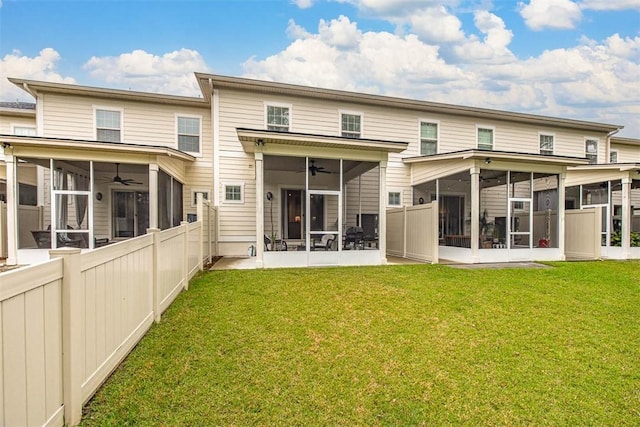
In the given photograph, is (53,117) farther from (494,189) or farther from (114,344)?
(494,189)

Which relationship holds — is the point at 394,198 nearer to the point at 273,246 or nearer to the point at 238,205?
the point at 273,246

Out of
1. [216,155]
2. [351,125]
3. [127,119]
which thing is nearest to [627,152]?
[351,125]

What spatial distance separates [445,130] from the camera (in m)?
13.6

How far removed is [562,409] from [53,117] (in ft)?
47.1

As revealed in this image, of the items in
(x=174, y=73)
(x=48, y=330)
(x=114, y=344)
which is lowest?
(x=114, y=344)

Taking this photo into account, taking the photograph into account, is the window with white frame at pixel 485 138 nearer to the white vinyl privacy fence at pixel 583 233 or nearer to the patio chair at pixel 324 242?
the white vinyl privacy fence at pixel 583 233

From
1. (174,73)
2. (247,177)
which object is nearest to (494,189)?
(247,177)

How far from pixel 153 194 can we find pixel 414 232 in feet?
25.6

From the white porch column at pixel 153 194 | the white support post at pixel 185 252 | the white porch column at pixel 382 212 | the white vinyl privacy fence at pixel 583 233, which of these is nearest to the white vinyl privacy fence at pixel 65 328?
the white support post at pixel 185 252

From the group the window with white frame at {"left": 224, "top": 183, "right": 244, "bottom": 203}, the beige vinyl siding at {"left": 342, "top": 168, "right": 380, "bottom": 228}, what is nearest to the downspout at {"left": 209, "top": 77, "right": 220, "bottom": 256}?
the window with white frame at {"left": 224, "top": 183, "right": 244, "bottom": 203}

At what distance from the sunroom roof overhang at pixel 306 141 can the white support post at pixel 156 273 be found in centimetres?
442

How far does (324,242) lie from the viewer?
9109 mm

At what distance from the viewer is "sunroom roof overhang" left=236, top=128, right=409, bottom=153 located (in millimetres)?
8250

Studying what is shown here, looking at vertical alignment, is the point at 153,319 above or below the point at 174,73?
below
